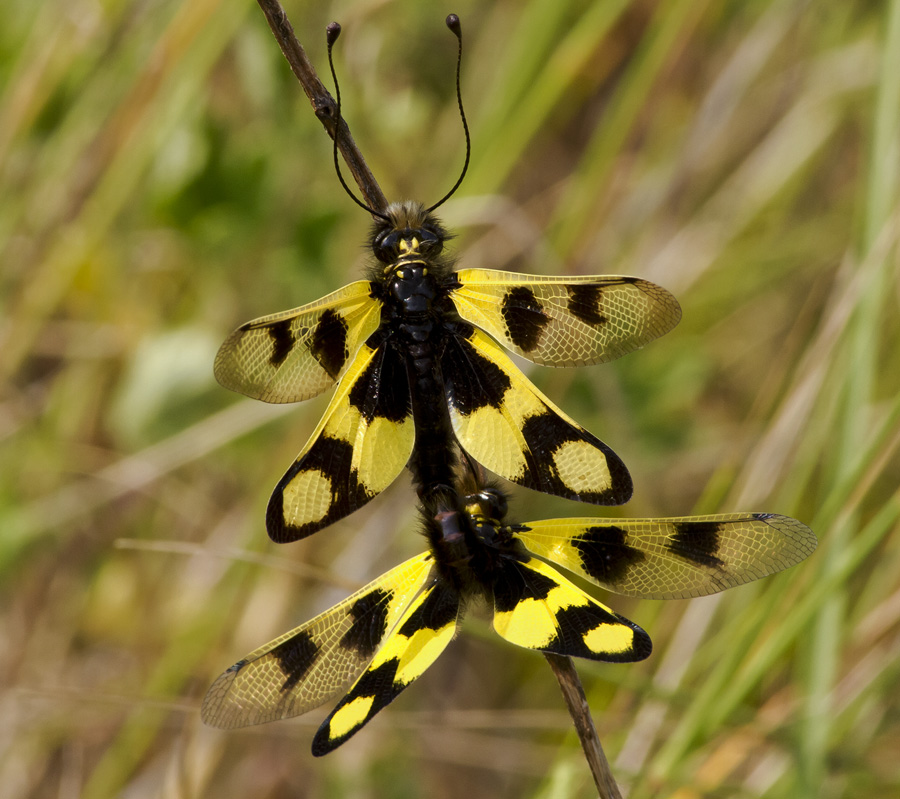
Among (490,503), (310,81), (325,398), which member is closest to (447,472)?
(490,503)

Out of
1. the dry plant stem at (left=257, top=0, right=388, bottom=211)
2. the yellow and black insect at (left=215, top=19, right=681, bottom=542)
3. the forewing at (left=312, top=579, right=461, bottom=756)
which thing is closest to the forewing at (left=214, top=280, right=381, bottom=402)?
the yellow and black insect at (left=215, top=19, right=681, bottom=542)

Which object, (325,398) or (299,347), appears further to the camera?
(325,398)

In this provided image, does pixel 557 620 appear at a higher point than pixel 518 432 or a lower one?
lower

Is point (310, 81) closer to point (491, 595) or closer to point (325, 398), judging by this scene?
point (491, 595)

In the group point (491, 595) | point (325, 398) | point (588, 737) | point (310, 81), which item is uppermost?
point (325, 398)

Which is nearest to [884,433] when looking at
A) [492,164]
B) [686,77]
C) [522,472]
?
[522,472]

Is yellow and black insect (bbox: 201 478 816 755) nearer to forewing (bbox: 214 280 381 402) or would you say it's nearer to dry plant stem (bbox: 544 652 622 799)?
dry plant stem (bbox: 544 652 622 799)

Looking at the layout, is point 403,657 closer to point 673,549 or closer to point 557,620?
point 557,620

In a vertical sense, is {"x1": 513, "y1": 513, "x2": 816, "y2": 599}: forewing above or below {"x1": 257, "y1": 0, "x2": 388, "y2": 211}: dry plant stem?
below

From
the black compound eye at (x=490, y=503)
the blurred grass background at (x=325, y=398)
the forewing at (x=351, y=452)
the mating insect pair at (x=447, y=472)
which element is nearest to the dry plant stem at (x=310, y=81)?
the mating insect pair at (x=447, y=472)
